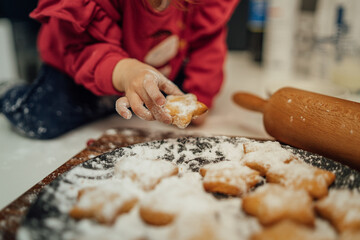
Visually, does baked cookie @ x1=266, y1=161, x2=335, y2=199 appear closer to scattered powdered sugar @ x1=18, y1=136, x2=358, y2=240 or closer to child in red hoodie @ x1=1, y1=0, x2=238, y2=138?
scattered powdered sugar @ x1=18, y1=136, x2=358, y2=240

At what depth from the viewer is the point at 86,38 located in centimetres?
86

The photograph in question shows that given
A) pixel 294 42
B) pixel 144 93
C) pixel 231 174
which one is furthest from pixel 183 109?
pixel 294 42

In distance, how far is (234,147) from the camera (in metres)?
0.67

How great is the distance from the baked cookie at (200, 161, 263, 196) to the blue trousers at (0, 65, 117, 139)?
56 centimetres

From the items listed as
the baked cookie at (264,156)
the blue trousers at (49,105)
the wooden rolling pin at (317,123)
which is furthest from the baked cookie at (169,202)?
the blue trousers at (49,105)

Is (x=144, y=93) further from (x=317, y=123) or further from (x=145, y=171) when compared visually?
(x=317, y=123)

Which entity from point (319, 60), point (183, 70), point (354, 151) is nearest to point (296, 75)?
point (319, 60)

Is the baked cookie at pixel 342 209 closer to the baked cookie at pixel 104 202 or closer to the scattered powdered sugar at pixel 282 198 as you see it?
the scattered powdered sugar at pixel 282 198

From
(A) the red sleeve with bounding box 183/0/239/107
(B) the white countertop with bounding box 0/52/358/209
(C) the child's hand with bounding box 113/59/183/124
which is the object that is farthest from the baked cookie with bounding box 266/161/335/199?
(A) the red sleeve with bounding box 183/0/239/107

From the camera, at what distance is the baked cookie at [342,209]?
433mm

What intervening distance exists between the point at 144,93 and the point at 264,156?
0.26m

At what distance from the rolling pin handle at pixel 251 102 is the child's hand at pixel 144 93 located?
0.24 metres

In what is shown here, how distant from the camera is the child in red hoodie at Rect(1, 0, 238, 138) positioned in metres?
0.75

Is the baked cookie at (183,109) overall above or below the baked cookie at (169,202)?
above
